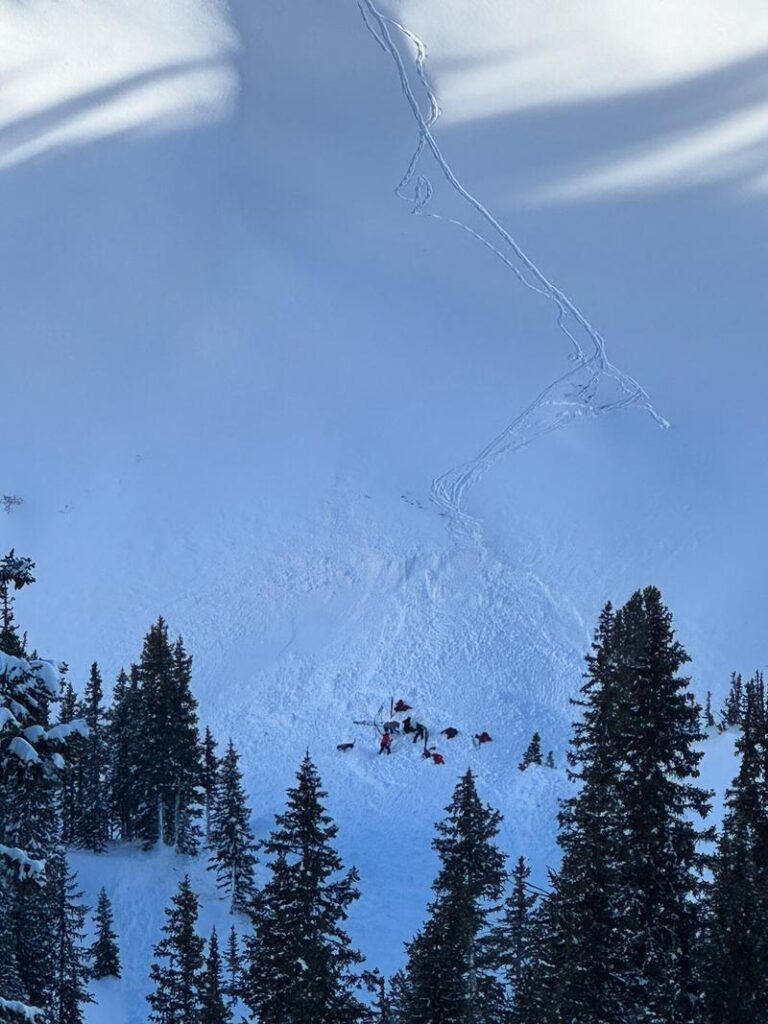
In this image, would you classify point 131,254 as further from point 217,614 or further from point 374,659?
point 374,659

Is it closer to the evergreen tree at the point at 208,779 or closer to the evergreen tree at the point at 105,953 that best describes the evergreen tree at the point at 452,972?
the evergreen tree at the point at 105,953

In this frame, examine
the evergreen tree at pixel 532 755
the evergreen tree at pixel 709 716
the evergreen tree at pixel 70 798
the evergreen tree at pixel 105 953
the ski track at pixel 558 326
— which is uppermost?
the ski track at pixel 558 326

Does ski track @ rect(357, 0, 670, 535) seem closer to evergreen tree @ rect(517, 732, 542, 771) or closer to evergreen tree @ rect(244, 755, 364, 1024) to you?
evergreen tree @ rect(517, 732, 542, 771)

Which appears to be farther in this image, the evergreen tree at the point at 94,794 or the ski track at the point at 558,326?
the ski track at the point at 558,326

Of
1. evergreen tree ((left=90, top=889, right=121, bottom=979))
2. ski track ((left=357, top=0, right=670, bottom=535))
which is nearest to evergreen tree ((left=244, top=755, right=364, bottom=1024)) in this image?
evergreen tree ((left=90, top=889, right=121, bottom=979))

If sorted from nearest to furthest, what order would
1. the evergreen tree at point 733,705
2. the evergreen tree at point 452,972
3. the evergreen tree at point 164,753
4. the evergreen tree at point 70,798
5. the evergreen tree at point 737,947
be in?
the evergreen tree at point 737,947, the evergreen tree at point 452,972, the evergreen tree at point 164,753, the evergreen tree at point 70,798, the evergreen tree at point 733,705

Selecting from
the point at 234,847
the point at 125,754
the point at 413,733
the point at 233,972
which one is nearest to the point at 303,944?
the point at 233,972

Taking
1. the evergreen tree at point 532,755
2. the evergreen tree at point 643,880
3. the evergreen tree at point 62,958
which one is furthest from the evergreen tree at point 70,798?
the evergreen tree at point 643,880
